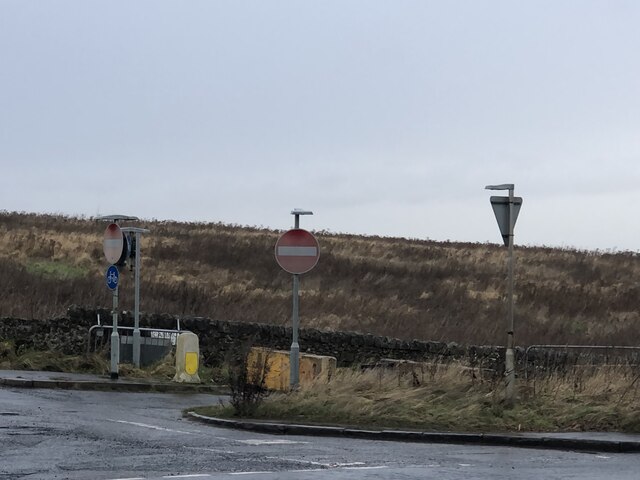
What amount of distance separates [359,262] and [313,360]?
3077cm

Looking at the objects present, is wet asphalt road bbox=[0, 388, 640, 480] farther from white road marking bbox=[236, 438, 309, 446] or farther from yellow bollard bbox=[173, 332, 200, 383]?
yellow bollard bbox=[173, 332, 200, 383]

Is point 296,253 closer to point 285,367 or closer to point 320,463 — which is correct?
point 285,367

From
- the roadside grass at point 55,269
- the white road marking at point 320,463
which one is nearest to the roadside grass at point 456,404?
the white road marking at point 320,463

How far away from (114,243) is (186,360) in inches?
117

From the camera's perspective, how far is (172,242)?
181 feet

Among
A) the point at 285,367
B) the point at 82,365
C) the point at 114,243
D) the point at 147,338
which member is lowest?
the point at 82,365

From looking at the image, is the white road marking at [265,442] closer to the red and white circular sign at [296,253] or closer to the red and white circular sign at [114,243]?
the red and white circular sign at [296,253]

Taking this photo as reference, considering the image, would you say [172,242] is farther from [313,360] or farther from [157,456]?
[157,456]

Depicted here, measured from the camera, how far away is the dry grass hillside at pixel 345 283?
3716 cm

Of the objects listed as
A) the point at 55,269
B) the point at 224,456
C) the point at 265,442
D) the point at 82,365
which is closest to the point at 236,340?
the point at 82,365

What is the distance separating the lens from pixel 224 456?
517 inches

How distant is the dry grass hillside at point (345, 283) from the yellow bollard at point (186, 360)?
718 centimetres

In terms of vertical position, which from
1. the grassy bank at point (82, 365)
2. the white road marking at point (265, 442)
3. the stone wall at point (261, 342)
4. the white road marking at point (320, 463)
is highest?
the stone wall at point (261, 342)

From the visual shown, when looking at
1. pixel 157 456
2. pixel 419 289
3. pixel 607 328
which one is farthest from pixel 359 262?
pixel 157 456
